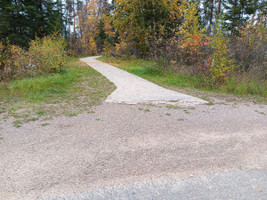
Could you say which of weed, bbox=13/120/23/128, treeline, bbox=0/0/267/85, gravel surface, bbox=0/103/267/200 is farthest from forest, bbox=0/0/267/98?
weed, bbox=13/120/23/128

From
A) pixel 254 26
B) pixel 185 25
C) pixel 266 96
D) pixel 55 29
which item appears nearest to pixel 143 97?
pixel 266 96

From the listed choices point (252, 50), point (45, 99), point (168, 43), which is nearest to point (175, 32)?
point (168, 43)

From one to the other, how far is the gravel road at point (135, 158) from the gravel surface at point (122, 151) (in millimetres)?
10

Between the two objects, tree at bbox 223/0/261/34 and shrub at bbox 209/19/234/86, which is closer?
shrub at bbox 209/19/234/86

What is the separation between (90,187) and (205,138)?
2168mm

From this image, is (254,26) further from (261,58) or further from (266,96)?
(266,96)

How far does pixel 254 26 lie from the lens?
11008mm

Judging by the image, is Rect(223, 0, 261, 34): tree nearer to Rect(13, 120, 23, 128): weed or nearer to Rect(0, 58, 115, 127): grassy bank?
Rect(0, 58, 115, 127): grassy bank

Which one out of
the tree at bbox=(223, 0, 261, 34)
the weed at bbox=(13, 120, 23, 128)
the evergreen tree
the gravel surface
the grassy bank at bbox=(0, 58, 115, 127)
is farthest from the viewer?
the tree at bbox=(223, 0, 261, 34)

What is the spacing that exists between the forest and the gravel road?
3.88 metres

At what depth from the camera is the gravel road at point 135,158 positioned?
7.47 feet

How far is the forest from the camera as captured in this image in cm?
796

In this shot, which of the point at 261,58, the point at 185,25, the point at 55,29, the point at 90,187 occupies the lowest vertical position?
the point at 90,187

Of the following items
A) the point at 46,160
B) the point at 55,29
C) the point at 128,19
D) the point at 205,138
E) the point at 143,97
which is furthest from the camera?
the point at 55,29
